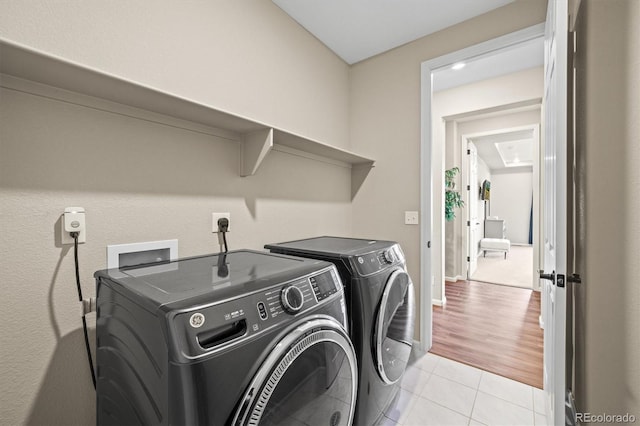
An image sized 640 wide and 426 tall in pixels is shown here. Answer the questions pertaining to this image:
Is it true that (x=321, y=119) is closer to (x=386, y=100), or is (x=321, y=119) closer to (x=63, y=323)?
(x=386, y=100)

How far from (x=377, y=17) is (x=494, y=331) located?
9.28 feet

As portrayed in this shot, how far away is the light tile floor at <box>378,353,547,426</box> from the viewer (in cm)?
152

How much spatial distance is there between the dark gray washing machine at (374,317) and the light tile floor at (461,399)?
0.86ft

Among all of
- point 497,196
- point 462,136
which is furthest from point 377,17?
point 497,196

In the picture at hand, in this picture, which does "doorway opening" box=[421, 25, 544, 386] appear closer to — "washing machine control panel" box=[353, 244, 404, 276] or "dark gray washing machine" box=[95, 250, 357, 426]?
"washing machine control panel" box=[353, 244, 404, 276]

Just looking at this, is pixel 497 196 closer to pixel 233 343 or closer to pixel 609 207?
pixel 609 207

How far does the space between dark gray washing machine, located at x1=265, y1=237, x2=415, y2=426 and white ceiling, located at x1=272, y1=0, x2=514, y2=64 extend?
1607 mm

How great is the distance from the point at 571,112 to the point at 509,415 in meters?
1.68

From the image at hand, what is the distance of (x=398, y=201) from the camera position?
7.55 feet

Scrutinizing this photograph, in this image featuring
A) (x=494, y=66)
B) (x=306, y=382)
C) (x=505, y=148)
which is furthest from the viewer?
(x=505, y=148)

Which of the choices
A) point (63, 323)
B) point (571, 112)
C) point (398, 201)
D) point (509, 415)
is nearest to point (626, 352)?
point (509, 415)

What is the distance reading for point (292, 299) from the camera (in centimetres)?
82

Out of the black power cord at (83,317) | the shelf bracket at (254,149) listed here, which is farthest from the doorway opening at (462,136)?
the black power cord at (83,317)

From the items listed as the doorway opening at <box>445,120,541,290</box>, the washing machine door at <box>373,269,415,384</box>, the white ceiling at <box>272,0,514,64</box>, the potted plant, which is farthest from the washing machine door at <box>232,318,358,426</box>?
the doorway opening at <box>445,120,541,290</box>
